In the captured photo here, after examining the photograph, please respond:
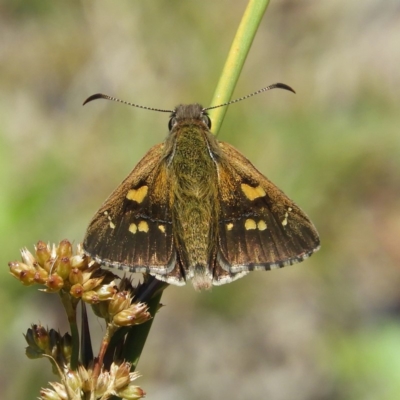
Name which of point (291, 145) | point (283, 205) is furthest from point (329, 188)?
point (283, 205)

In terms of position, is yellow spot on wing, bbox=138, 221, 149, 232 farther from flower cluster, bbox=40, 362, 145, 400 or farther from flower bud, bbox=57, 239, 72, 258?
flower cluster, bbox=40, 362, 145, 400

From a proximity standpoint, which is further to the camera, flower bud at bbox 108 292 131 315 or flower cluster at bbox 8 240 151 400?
flower bud at bbox 108 292 131 315

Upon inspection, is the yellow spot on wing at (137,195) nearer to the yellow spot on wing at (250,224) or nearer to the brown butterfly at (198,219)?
the brown butterfly at (198,219)

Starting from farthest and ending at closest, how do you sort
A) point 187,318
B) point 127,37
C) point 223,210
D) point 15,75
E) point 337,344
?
point 15,75 → point 127,37 → point 187,318 → point 337,344 → point 223,210

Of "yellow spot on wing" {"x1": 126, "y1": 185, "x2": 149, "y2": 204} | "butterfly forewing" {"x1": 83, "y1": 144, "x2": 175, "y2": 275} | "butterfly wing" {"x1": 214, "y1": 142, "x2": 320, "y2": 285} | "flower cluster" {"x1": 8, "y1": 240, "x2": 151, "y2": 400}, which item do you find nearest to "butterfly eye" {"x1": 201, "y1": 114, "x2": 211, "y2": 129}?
"butterfly wing" {"x1": 214, "y1": 142, "x2": 320, "y2": 285}

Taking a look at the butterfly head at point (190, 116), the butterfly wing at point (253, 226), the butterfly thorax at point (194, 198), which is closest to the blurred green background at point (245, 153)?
the butterfly head at point (190, 116)

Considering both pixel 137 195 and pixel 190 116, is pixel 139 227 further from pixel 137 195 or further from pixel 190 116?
pixel 190 116

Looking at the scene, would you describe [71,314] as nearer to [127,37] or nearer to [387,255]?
[387,255]
